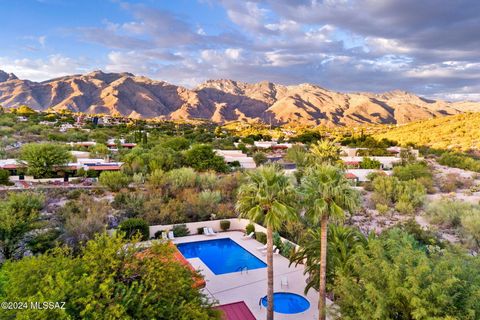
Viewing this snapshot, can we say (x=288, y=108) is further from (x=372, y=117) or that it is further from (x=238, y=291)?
(x=238, y=291)

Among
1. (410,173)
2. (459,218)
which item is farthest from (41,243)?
(410,173)

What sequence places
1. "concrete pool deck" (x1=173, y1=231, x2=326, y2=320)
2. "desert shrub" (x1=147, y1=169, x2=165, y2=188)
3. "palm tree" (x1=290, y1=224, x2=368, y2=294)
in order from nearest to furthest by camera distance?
"palm tree" (x1=290, y1=224, x2=368, y2=294)
"concrete pool deck" (x1=173, y1=231, x2=326, y2=320)
"desert shrub" (x1=147, y1=169, x2=165, y2=188)

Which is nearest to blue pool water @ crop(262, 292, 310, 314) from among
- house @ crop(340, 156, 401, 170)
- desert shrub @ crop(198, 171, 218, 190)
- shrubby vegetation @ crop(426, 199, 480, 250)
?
shrubby vegetation @ crop(426, 199, 480, 250)

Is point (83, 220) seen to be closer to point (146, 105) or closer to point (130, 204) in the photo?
point (130, 204)

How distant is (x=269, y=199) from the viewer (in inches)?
390

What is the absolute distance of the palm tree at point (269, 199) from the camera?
32.3ft

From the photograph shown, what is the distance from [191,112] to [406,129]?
129909 millimetres

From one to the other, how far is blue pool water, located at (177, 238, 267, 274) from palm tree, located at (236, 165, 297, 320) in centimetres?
705

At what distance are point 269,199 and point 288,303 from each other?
17.9 ft

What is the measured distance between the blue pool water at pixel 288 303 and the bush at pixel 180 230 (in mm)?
8595

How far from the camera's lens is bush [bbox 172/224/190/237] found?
66.7 ft

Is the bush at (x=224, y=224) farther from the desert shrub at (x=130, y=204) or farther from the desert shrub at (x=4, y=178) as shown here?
the desert shrub at (x=4, y=178)

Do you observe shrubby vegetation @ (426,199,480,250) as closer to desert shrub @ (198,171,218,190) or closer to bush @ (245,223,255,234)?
bush @ (245,223,255,234)

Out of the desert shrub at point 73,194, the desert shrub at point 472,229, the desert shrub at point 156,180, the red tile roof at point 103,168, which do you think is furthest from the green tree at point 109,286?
the red tile roof at point 103,168
